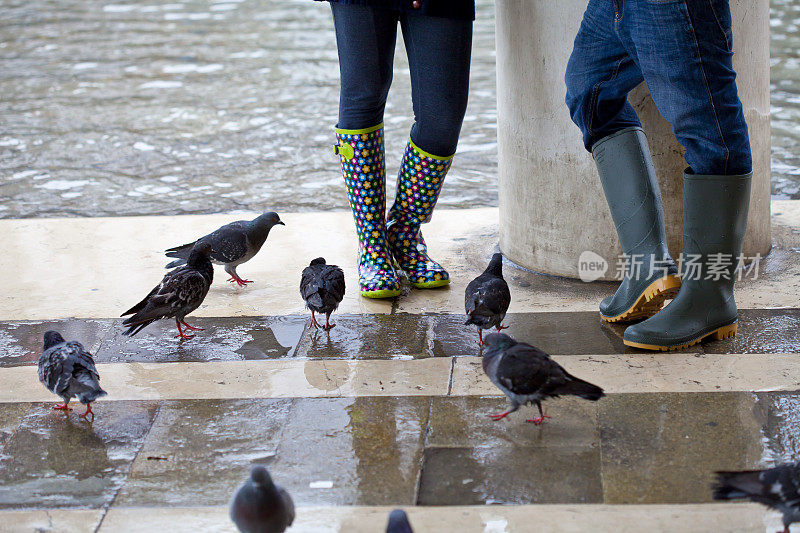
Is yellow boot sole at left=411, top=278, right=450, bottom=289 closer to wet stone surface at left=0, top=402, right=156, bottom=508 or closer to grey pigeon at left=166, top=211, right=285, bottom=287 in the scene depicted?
grey pigeon at left=166, top=211, right=285, bottom=287

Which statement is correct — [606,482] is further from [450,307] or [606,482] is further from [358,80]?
[358,80]

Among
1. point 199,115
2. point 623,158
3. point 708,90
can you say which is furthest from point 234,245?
point 199,115

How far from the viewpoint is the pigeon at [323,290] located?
3.57m

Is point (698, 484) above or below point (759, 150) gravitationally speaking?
below

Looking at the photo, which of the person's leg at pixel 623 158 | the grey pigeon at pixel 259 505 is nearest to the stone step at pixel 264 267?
the person's leg at pixel 623 158

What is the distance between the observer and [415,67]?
3.76 m

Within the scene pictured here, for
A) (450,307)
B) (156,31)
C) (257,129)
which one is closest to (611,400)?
(450,307)

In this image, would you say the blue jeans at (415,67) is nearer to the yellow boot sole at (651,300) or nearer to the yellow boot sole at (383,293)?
the yellow boot sole at (383,293)

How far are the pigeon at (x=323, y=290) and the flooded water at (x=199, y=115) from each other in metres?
1.87

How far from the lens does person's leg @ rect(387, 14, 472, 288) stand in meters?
3.64

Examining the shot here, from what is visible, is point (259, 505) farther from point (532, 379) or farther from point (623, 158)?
point (623, 158)

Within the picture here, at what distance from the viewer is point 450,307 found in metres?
3.87

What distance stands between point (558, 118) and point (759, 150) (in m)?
0.93

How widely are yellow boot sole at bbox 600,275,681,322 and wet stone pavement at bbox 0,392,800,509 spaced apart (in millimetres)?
554
